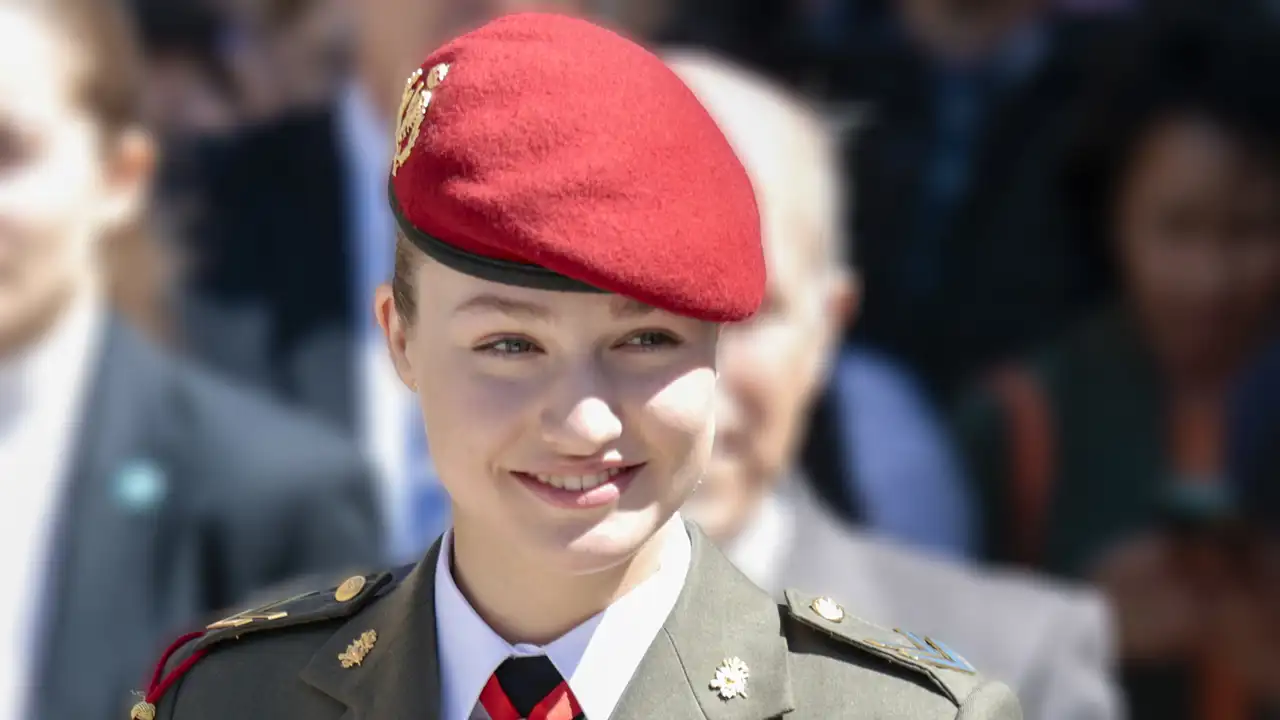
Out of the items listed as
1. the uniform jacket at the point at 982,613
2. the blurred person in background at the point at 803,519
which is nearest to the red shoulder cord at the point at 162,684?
the blurred person in background at the point at 803,519

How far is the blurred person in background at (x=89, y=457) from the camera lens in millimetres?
3502

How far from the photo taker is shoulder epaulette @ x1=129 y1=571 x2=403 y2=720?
1.90 meters

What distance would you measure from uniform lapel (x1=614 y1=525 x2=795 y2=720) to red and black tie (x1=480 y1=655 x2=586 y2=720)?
0.17 feet

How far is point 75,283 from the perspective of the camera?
3623mm

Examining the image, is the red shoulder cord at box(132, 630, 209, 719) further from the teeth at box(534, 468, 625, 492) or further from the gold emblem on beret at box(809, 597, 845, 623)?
the gold emblem on beret at box(809, 597, 845, 623)

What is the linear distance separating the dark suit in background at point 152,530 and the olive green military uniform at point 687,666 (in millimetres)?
1728

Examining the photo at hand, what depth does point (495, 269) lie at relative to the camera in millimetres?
1627

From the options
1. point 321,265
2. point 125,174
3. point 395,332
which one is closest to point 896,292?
point 321,265

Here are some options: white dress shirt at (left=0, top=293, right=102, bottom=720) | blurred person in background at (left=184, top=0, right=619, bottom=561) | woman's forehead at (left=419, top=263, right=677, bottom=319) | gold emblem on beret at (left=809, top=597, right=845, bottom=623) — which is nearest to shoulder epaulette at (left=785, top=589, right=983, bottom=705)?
gold emblem on beret at (left=809, top=597, right=845, bottom=623)

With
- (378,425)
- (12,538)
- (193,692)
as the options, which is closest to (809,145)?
(378,425)

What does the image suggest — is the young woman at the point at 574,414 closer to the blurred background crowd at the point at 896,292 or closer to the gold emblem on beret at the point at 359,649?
the gold emblem on beret at the point at 359,649

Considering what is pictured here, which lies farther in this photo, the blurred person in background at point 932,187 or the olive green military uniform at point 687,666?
the blurred person in background at point 932,187

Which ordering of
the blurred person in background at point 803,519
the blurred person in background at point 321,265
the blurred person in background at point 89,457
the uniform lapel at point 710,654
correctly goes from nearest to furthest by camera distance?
the uniform lapel at point 710,654
the blurred person in background at point 803,519
the blurred person in background at point 89,457
the blurred person in background at point 321,265

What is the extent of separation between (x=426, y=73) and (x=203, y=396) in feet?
7.29
